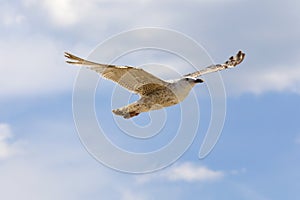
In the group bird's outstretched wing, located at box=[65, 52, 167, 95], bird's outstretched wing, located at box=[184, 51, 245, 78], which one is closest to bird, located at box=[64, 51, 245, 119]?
bird's outstretched wing, located at box=[65, 52, 167, 95]

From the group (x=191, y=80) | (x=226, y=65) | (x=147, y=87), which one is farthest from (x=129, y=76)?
(x=226, y=65)

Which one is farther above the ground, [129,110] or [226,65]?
[226,65]

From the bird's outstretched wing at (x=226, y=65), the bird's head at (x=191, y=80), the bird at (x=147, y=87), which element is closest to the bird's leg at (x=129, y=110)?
the bird at (x=147, y=87)

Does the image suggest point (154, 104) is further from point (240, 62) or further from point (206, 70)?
point (240, 62)

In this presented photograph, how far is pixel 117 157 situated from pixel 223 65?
20.4ft

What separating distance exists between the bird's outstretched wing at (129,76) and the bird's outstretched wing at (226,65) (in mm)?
2132

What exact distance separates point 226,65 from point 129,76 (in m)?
5.37

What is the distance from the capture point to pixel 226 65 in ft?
86.9

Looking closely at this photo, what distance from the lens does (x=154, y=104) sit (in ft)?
76.6

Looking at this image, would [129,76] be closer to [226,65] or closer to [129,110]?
[129,110]

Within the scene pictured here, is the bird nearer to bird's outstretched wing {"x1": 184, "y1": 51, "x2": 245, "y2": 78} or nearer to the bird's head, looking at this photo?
the bird's head

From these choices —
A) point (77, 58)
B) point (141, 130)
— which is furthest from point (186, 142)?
point (77, 58)

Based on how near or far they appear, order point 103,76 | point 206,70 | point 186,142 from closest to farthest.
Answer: point 103,76 < point 186,142 < point 206,70

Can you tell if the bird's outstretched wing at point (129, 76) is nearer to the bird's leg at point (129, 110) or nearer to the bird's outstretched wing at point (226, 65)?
the bird's leg at point (129, 110)
